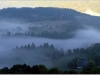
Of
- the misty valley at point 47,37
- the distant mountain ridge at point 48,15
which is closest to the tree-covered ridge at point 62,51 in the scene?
the misty valley at point 47,37

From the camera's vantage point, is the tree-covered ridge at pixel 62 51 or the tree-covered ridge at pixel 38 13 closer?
the tree-covered ridge at pixel 62 51

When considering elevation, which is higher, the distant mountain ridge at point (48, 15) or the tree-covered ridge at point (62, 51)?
the distant mountain ridge at point (48, 15)

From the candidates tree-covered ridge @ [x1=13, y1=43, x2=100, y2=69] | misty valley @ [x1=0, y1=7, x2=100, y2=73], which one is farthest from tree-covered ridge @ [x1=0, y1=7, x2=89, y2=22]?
tree-covered ridge @ [x1=13, y1=43, x2=100, y2=69]

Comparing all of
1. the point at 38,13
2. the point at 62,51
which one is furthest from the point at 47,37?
the point at 38,13

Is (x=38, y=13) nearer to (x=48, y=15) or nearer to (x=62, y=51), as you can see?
(x=48, y=15)

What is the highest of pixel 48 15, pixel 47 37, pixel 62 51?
pixel 48 15

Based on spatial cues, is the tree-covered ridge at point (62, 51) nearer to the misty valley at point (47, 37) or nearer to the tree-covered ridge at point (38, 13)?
the misty valley at point (47, 37)

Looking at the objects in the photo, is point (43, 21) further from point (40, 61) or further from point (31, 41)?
point (40, 61)

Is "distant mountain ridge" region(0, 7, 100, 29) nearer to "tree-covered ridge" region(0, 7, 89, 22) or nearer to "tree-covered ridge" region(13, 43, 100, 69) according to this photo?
"tree-covered ridge" region(0, 7, 89, 22)
